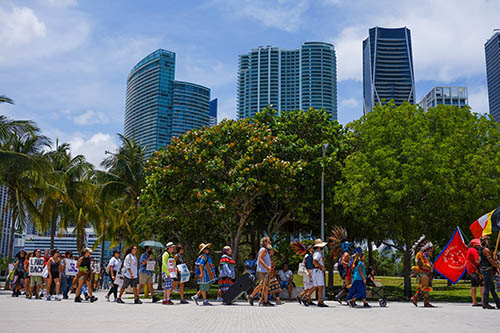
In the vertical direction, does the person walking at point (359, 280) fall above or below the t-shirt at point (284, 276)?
above

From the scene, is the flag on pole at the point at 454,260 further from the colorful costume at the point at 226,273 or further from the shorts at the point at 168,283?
the shorts at the point at 168,283

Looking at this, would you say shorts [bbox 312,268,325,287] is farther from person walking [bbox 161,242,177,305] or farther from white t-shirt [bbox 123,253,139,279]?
white t-shirt [bbox 123,253,139,279]

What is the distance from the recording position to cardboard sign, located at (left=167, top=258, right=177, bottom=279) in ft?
49.5

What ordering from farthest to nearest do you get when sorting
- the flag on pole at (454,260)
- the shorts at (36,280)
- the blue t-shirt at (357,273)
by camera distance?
the shorts at (36,280)
the flag on pole at (454,260)
the blue t-shirt at (357,273)

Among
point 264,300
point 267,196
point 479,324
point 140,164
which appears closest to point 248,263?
point 264,300

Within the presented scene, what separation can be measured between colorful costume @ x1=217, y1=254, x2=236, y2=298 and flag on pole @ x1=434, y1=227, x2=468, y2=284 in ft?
24.6

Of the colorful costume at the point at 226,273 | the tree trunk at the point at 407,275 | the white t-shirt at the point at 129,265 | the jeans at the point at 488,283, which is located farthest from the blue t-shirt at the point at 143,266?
the tree trunk at the point at 407,275

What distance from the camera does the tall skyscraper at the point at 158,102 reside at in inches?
6309

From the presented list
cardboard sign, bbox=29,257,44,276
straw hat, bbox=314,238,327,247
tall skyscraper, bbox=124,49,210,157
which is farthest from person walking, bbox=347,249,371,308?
tall skyscraper, bbox=124,49,210,157

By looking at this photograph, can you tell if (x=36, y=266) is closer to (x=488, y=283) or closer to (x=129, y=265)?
(x=129, y=265)

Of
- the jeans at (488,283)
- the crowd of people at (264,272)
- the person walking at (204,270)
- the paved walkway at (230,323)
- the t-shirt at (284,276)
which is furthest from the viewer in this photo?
the t-shirt at (284,276)

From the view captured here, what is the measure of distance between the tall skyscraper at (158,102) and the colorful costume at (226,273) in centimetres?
14463

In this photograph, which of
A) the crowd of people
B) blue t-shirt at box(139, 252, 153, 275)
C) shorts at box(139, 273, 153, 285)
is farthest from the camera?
shorts at box(139, 273, 153, 285)

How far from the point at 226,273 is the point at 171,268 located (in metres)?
1.75
